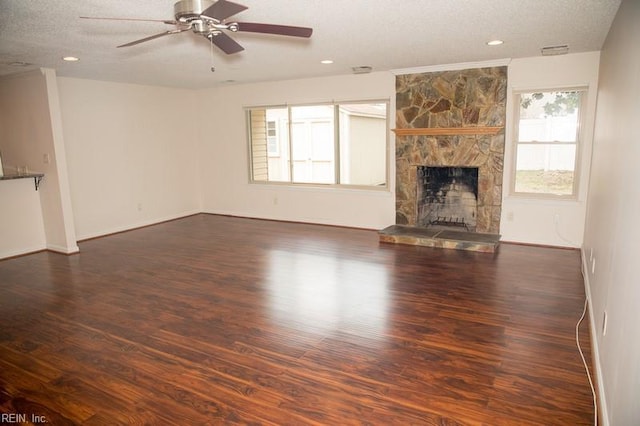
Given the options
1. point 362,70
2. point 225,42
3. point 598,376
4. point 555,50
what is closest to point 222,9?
point 225,42

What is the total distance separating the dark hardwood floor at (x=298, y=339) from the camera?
7.57 feet

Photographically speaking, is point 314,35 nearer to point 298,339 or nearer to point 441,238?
point 298,339

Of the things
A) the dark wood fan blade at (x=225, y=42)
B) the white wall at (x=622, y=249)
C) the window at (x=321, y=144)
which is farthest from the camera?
the window at (x=321, y=144)

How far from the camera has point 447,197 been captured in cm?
618

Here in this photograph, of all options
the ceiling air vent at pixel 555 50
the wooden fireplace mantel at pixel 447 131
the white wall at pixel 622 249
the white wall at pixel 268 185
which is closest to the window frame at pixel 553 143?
the wooden fireplace mantel at pixel 447 131

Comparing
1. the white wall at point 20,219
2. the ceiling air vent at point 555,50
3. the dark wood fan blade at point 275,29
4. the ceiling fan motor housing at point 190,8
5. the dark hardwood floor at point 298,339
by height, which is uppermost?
the ceiling air vent at point 555,50

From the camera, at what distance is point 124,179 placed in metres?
6.92

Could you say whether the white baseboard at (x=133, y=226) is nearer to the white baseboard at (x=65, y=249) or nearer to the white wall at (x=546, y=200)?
the white baseboard at (x=65, y=249)

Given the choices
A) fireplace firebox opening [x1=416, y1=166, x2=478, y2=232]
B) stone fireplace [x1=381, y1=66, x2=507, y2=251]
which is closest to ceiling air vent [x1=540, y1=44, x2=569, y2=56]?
stone fireplace [x1=381, y1=66, x2=507, y2=251]

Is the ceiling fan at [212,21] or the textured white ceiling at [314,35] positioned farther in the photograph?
the textured white ceiling at [314,35]

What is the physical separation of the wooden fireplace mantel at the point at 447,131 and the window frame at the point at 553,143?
277 millimetres

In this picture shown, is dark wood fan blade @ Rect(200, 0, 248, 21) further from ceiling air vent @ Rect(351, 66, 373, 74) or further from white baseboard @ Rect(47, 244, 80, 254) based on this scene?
white baseboard @ Rect(47, 244, 80, 254)

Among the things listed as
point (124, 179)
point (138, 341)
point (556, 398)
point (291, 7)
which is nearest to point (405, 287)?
point (556, 398)

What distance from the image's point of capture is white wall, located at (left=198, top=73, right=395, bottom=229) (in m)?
6.49
